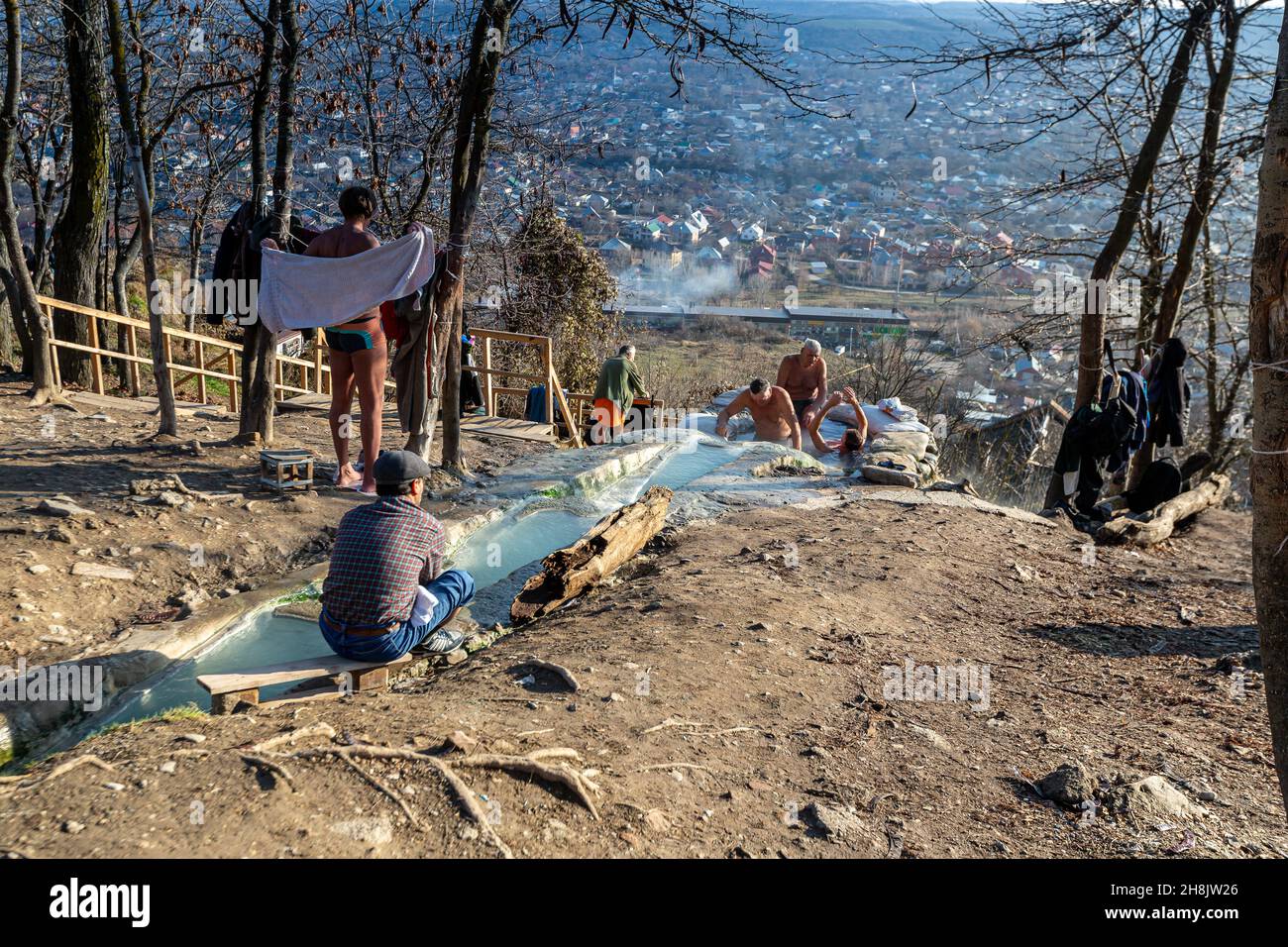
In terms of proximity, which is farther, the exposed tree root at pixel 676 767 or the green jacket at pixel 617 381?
the green jacket at pixel 617 381

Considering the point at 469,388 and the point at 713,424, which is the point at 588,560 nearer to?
the point at 469,388

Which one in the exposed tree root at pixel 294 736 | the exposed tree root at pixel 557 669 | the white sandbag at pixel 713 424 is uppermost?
the white sandbag at pixel 713 424

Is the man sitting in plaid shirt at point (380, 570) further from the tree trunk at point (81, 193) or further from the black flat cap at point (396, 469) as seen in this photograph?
the tree trunk at point (81, 193)

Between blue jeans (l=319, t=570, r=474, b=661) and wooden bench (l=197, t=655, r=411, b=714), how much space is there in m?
0.04

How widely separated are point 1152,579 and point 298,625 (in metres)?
6.28

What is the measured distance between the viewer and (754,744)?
3924 millimetres

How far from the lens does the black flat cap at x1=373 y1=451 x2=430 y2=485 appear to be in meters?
4.54

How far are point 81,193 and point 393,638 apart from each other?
10.1m

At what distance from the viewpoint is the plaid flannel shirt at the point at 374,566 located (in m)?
4.48

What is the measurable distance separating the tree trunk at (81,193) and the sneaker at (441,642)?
903 centimetres

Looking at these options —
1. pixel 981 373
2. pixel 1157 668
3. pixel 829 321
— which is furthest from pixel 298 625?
pixel 829 321

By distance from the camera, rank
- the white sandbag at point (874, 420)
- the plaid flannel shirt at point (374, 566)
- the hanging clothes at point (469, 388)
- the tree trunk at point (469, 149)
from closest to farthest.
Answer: the plaid flannel shirt at point (374, 566), the tree trunk at point (469, 149), the hanging clothes at point (469, 388), the white sandbag at point (874, 420)

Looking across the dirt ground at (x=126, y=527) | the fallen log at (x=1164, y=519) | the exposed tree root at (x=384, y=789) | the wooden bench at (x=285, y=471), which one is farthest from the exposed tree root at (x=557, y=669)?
the fallen log at (x=1164, y=519)
